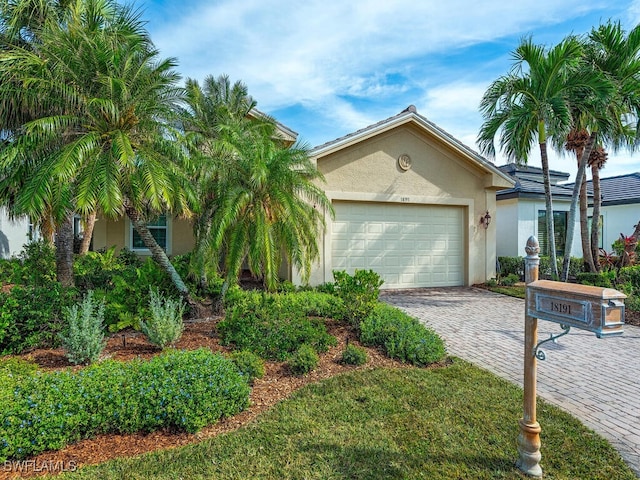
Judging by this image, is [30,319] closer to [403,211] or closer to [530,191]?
[403,211]

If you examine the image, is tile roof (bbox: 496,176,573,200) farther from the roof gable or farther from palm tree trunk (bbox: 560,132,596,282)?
palm tree trunk (bbox: 560,132,596,282)

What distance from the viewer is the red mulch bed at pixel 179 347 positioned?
11.0ft

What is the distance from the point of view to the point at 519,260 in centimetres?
1445

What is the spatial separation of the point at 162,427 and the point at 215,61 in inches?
454

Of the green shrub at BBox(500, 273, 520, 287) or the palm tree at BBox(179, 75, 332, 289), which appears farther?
the green shrub at BBox(500, 273, 520, 287)

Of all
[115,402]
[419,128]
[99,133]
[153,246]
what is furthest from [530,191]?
[115,402]

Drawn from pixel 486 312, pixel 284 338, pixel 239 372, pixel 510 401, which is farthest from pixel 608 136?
pixel 239 372

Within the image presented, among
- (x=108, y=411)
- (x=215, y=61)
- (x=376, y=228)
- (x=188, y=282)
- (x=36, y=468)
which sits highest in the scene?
(x=215, y=61)

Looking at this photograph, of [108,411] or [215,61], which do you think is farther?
[215,61]

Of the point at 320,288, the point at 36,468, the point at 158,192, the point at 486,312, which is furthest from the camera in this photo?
the point at 320,288

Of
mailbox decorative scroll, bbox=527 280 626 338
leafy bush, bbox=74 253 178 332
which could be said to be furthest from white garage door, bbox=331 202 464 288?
mailbox decorative scroll, bbox=527 280 626 338

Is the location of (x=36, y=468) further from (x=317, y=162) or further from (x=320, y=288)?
(x=317, y=162)

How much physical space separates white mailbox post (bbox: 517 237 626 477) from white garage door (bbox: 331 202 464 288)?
839 centimetres

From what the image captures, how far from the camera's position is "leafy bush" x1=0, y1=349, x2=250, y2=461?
3.35 metres
